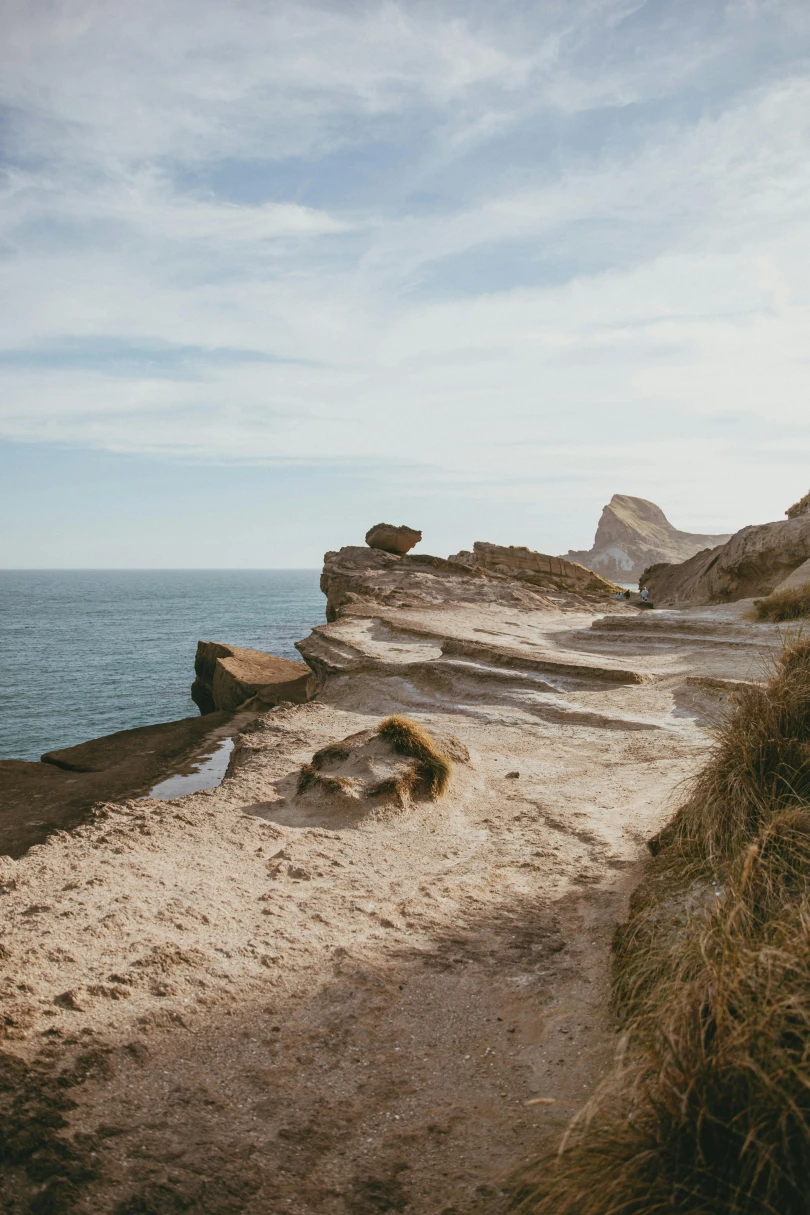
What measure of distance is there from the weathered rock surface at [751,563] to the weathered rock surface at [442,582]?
383 cm

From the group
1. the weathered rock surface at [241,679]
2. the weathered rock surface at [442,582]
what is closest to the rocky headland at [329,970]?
the weathered rock surface at [442,582]

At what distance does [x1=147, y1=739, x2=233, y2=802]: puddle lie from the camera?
14492 millimetres

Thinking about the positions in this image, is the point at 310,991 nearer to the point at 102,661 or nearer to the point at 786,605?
the point at 786,605

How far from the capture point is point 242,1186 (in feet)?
10.1

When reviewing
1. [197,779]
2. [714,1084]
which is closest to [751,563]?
[197,779]

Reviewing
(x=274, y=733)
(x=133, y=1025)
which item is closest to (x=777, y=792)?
(x=133, y=1025)

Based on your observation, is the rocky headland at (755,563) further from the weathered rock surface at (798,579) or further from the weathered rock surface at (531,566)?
the weathered rock surface at (531,566)

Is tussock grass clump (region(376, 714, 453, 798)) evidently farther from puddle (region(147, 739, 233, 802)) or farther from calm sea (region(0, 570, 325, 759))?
calm sea (region(0, 570, 325, 759))

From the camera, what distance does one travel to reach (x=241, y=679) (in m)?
24.4

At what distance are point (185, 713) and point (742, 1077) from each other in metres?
29.4

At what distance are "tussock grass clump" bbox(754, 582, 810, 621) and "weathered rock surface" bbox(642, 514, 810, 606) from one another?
566 centimetres

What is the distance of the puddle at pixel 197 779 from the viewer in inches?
571

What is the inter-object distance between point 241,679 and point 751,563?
16270 millimetres

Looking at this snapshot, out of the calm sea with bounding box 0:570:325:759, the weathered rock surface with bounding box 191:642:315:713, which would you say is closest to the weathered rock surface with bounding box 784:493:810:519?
the weathered rock surface with bounding box 191:642:315:713
